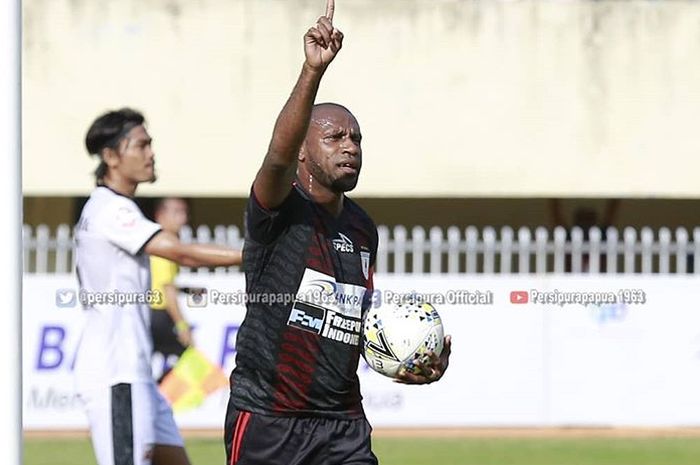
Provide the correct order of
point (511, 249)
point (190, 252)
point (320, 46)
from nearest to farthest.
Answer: point (320, 46) → point (190, 252) → point (511, 249)

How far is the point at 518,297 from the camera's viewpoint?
14.6 m

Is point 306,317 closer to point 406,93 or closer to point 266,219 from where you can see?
point 266,219

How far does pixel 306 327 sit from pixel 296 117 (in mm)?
943

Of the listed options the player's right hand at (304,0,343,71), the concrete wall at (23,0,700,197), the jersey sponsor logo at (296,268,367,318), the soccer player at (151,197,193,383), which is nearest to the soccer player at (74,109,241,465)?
the jersey sponsor logo at (296,268,367,318)

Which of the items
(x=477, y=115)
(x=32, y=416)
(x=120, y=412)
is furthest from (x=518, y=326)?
(x=120, y=412)

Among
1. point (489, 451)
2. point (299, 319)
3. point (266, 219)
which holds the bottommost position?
point (489, 451)

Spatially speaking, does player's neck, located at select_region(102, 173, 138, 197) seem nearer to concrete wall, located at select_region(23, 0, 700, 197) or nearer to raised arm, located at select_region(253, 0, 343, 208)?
raised arm, located at select_region(253, 0, 343, 208)

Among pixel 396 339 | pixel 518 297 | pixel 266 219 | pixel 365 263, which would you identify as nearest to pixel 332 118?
pixel 266 219

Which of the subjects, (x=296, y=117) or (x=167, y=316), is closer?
(x=296, y=117)

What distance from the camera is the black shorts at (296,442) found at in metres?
5.58

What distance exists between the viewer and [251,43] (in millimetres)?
17172

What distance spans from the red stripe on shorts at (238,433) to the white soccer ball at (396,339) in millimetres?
536

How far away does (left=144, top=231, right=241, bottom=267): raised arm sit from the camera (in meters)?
7.08

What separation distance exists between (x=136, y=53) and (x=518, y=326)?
579 cm
